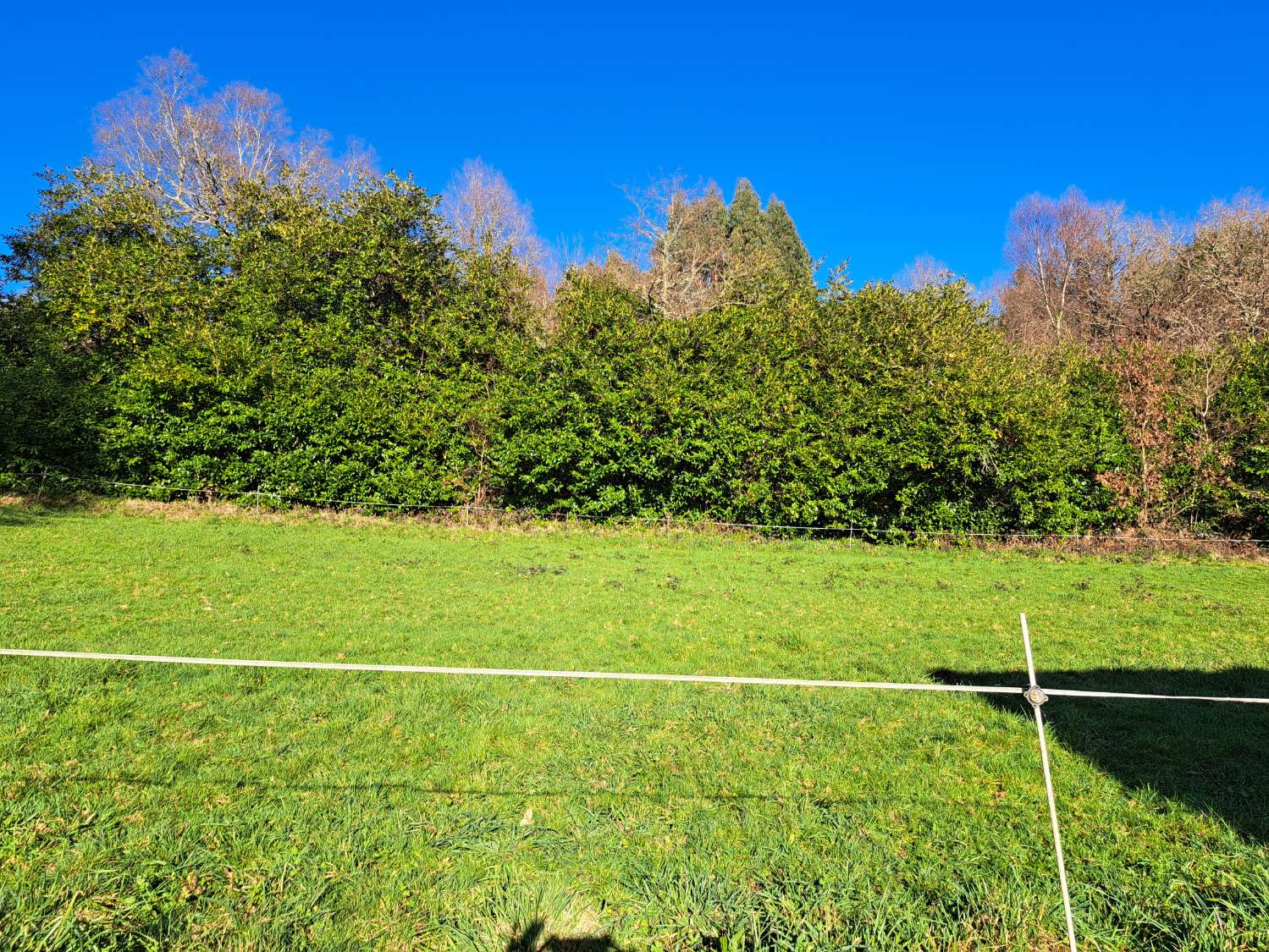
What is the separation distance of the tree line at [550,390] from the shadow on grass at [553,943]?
47.4ft

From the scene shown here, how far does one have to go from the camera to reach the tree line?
15.8 metres

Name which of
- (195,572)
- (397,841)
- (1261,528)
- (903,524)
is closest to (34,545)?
(195,572)

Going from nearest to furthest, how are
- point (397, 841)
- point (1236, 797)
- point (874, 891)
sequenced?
point (874, 891) → point (397, 841) → point (1236, 797)

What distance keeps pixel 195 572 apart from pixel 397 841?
8242mm

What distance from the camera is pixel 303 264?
19.9 meters

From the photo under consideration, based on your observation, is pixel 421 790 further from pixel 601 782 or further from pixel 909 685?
pixel 909 685

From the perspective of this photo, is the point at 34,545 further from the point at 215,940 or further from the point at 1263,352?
the point at 1263,352

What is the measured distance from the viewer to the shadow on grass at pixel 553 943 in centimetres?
280

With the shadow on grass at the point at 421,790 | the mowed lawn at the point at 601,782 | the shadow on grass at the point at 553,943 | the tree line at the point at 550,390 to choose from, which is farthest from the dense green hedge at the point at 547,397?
the shadow on grass at the point at 553,943

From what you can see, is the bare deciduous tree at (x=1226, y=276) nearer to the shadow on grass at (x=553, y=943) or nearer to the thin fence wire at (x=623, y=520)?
the thin fence wire at (x=623, y=520)

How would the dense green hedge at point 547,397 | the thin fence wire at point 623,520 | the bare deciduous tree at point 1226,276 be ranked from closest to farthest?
the thin fence wire at point 623,520, the dense green hedge at point 547,397, the bare deciduous tree at point 1226,276

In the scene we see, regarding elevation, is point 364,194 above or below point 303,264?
above

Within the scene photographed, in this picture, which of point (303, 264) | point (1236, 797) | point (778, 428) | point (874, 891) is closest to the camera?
point (874, 891)

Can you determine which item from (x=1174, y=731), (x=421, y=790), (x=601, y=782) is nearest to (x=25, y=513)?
(x=421, y=790)
